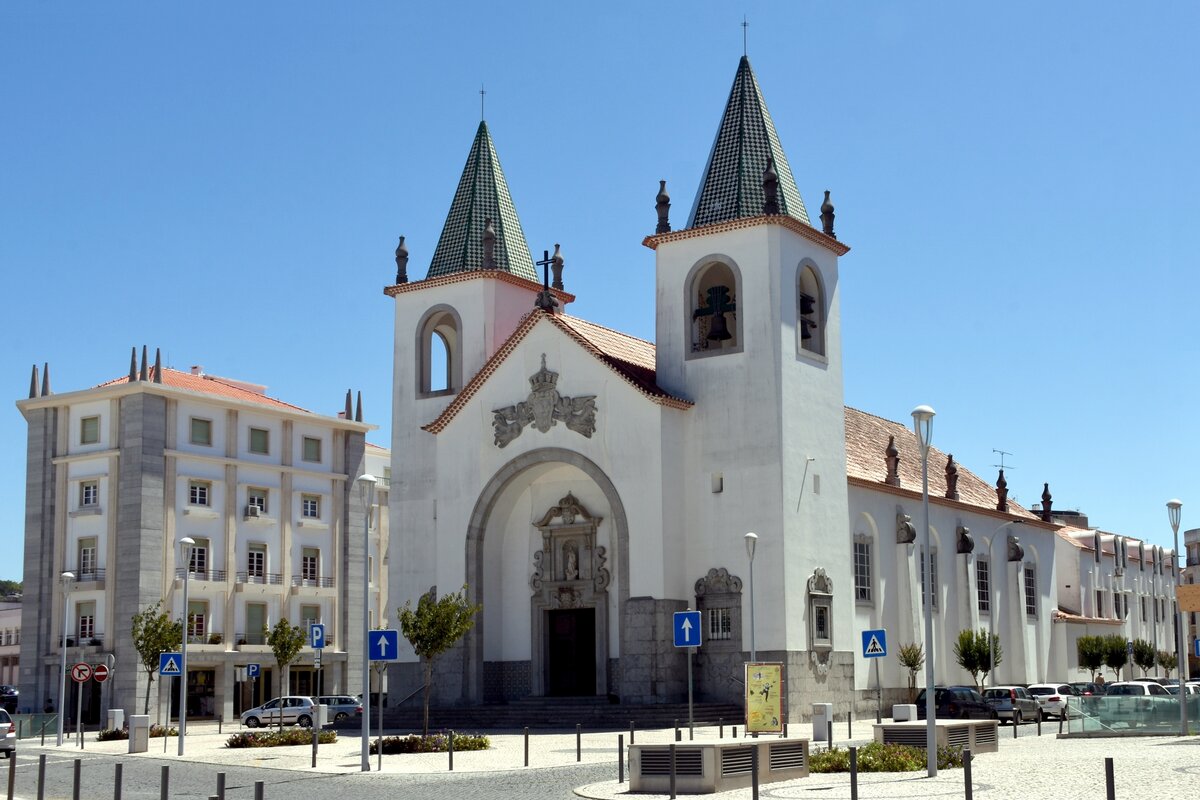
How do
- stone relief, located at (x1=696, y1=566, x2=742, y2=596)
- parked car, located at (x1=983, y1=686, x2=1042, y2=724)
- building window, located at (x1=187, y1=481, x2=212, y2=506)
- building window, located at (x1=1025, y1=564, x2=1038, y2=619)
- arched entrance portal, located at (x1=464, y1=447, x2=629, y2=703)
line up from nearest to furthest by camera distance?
1. parked car, located at (x1=983, y1=686, x2=1042, y2=724)
2. stone relief, located at (x1=696, y1=566, x2=742, y2=596)
3. arched entrance portal, located at (x1=464, y1=447, x2=629, y2=703)
4. building window, located at (x1=1025, y1=564, x2=1038, y2=619)
5. building window, located at (x1=187, y1=481, x2=212, y2=506)

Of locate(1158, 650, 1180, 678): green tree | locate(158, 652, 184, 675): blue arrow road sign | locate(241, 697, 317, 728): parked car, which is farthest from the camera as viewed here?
locate(1158, 650, 1180, 678): green tree

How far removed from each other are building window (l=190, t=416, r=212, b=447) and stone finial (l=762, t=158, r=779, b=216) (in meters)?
28.8

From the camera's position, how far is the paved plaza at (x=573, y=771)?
68.9ft

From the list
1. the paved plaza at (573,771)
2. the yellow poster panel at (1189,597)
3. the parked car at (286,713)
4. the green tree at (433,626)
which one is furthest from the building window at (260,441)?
the yellow poster panel at (1189,597)

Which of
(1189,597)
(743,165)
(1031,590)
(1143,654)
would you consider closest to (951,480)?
(1031,590)

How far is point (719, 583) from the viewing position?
44406 mm

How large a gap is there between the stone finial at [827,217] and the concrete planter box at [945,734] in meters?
23.1

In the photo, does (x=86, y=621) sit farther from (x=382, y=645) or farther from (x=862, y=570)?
(x=382, y=645)

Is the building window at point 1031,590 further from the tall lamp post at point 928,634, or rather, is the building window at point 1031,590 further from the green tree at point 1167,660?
the tall lamp post at point 928,634

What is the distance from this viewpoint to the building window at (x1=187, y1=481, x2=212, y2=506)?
207 ft

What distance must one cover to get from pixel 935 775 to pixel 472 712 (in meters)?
24.4

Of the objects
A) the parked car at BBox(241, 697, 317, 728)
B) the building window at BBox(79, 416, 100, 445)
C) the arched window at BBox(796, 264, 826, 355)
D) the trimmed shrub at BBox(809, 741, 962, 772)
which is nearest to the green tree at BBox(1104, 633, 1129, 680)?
the arched window at BBox(796, 264, 826, 355)

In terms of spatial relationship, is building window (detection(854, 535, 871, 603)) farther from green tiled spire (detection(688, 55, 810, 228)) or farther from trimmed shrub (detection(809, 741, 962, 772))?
trimmed shrub (detection(809, 741, 962, 772))

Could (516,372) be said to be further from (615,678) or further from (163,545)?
(163,545)
